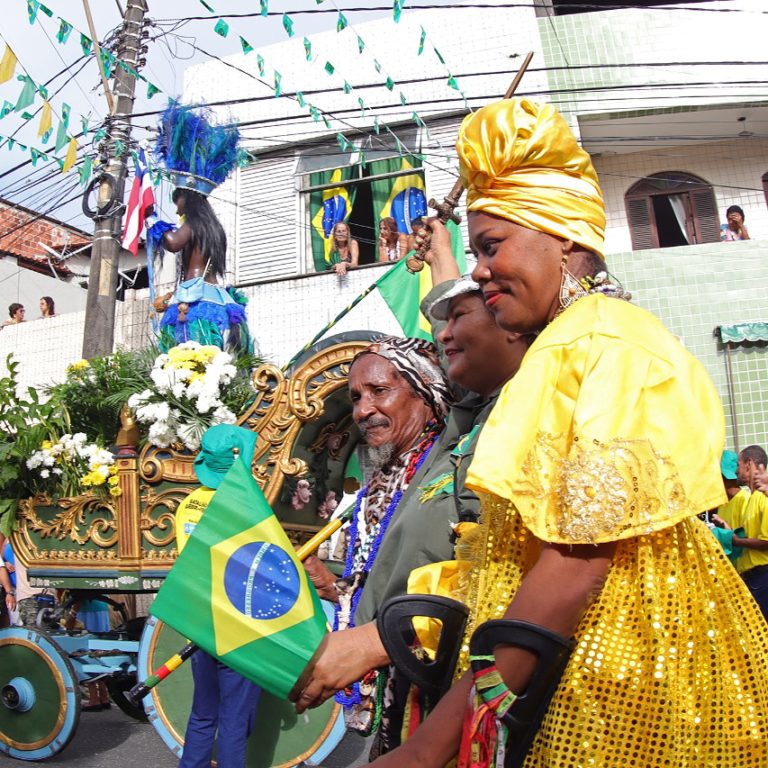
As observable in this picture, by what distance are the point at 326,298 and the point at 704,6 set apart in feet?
20.0

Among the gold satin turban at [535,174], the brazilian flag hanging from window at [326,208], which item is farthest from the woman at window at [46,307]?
the gold satin turban at [535,174]

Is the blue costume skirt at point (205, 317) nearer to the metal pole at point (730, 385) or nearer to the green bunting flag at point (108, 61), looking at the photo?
the green bunting flag at point (108, 61)

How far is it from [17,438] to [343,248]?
554cm

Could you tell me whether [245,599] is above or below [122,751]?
above

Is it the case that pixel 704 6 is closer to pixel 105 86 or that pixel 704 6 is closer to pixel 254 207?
pixel 254 207

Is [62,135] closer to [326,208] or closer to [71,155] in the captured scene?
[71,155]

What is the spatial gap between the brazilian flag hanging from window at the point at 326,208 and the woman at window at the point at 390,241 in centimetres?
70

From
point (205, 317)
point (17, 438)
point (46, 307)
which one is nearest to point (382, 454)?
point (17, 438)

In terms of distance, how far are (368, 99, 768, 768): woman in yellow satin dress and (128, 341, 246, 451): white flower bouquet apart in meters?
4.58

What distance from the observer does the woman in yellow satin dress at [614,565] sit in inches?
48.0

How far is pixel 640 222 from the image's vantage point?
35.7 ft

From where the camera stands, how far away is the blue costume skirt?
363 inches

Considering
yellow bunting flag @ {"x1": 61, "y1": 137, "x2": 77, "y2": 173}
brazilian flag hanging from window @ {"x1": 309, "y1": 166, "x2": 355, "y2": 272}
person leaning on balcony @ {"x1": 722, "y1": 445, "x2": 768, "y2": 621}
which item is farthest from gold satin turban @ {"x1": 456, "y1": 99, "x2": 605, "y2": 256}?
brazilian flag hanging from window @ {"x1": 309, "y1": 166, "x2": 355, "y2": 272}

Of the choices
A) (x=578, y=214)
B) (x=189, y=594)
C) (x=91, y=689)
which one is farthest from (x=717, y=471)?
(x=91, y=689)
